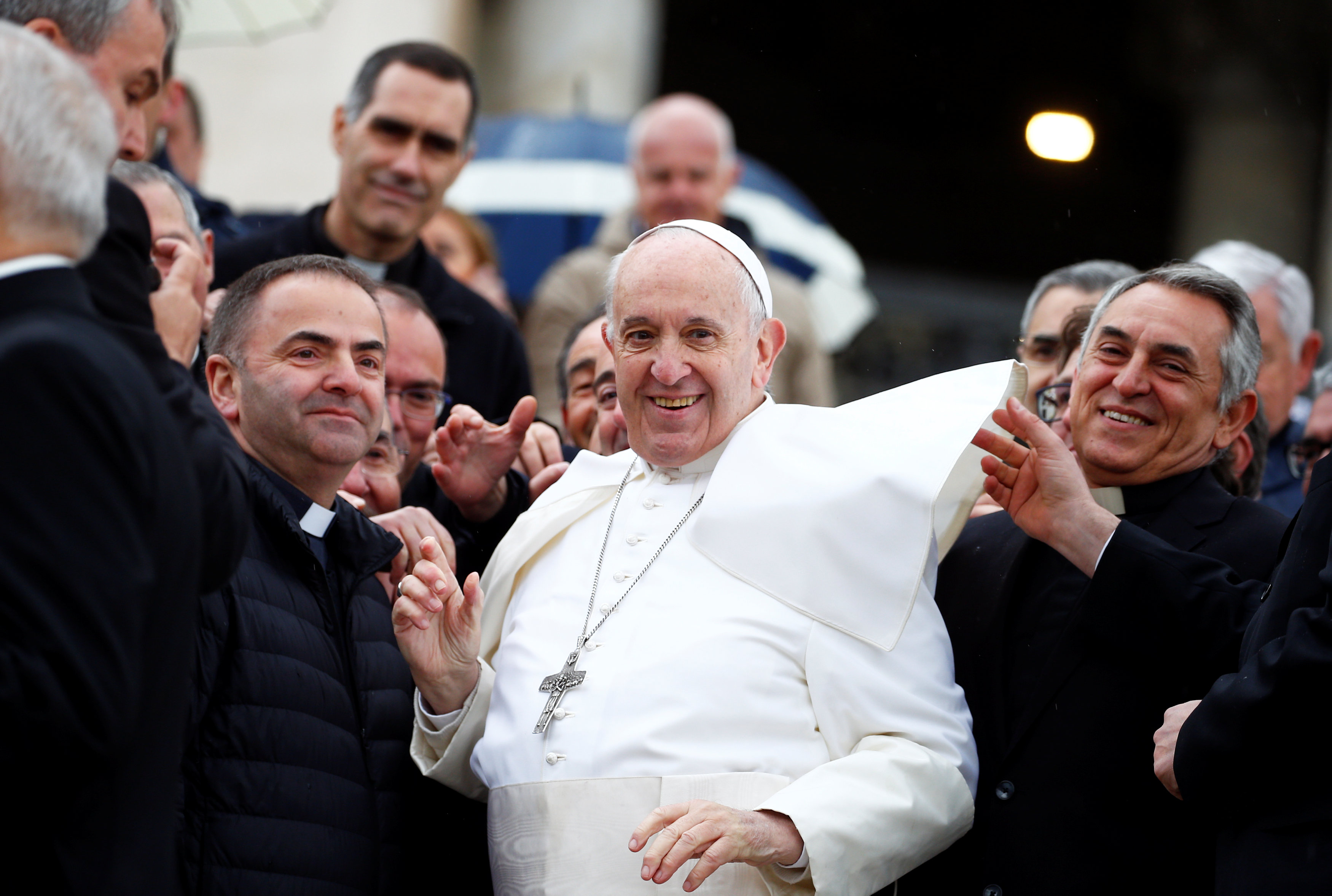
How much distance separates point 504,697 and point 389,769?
0.31m

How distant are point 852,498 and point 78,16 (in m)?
1.90

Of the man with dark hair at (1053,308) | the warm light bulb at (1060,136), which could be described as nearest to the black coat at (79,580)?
the man with dark hair at (1053,308)

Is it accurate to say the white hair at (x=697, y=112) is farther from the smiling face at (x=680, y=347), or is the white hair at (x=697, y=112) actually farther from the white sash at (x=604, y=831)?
the white sash at (x=604, y=831)

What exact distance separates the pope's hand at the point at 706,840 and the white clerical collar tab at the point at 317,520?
110cm

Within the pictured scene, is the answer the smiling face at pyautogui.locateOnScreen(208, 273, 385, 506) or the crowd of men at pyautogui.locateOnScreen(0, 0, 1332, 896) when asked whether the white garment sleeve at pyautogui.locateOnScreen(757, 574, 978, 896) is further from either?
the smiling face at pyautogui.locateOnScreen(208, 273, 385, 506)

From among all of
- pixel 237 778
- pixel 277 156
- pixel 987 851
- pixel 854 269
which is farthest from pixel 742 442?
pixel 277 156

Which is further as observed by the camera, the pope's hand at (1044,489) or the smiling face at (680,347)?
the smiling face at (680,347)

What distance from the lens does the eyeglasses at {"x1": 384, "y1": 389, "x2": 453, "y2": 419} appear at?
4.78 meters

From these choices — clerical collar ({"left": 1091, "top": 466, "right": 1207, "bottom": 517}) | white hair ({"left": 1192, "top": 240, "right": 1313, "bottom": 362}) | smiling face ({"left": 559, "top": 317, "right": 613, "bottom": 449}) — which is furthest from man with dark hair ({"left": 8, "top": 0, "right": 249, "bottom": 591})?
white hair ({"left": 1192, "top": 240, "right": 1313, "bottom": 362})

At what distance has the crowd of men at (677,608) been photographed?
8.61 feet

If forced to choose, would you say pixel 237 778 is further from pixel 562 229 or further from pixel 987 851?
pixel 562 229

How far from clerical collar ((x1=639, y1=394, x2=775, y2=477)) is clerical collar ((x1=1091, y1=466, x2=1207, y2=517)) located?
0.84 metres

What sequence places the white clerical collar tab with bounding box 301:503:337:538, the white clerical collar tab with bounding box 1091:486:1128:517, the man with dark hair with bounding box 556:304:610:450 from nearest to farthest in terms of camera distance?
the white clerical collar tab with bounding box 301:503:337:538 < the white clerical collar tab with bounding box 1091:486:1128:517 < the man with dark hair with bounding box 556:304:610:450

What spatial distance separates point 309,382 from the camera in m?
3.78
